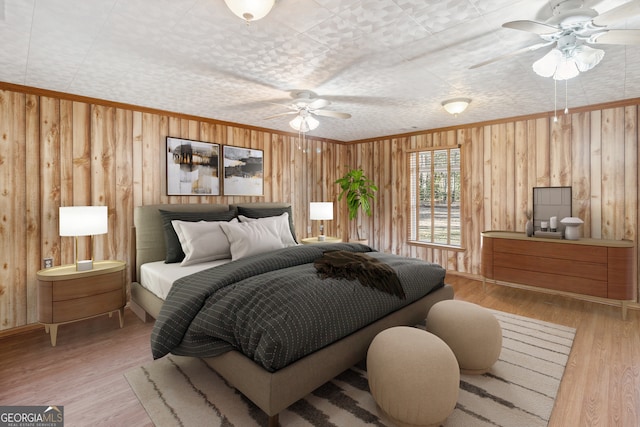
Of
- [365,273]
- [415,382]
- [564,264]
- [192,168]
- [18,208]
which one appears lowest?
[415,382]

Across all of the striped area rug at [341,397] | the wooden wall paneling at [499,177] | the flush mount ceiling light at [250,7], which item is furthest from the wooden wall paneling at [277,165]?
the flush mount ceiling light at [250,7]

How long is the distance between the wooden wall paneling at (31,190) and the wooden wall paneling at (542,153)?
5.80 meters

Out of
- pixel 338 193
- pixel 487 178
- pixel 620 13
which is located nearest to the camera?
pixel 620 13

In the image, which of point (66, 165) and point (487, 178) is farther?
point (487, 178)

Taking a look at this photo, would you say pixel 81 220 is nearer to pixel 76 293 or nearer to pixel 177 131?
pixel 76 293

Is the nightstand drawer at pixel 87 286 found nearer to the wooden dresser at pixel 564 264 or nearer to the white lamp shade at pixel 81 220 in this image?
the white lamp shade at pixel 81 220

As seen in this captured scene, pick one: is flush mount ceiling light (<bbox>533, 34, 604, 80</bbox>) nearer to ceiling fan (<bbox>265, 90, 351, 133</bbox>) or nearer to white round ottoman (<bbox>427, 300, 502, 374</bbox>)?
ceiling fan (<bbox>265, 90, 351, 133</bbox>)

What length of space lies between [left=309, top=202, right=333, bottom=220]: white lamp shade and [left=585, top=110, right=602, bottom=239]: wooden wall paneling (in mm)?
3405

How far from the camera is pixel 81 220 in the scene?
2846mm

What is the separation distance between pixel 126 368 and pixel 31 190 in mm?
2067

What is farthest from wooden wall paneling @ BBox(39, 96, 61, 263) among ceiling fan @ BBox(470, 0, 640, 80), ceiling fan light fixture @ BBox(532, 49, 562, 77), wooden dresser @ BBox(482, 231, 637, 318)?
wooden dresser @ BBox(482, 231, 637, 318)

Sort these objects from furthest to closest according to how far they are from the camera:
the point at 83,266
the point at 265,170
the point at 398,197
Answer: the point at 398,197 → the point at 265,170 → the point at 83,266

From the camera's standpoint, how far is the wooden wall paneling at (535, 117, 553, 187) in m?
A: 4.05

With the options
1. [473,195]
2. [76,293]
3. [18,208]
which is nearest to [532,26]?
[473,195]
